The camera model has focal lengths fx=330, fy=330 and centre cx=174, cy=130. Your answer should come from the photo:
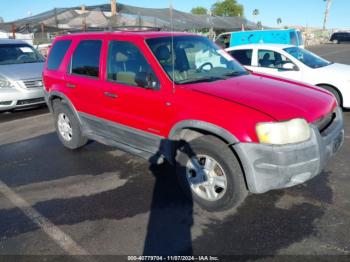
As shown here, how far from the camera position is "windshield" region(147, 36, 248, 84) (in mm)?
3801

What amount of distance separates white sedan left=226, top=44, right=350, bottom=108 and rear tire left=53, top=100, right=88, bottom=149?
153 inches

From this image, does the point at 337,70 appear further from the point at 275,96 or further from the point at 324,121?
the point at 275,96

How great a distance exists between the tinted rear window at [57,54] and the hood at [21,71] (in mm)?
2980

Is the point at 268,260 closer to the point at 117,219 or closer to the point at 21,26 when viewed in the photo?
the point at 117,219

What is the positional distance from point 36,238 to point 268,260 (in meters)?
2.15

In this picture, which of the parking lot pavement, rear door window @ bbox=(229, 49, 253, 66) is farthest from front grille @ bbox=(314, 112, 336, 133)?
rear door window @ bbox=(229, 49, 253, 66)

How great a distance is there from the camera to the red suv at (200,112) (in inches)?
119

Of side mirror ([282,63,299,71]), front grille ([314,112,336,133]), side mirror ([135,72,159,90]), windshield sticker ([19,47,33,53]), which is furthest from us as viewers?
windshield sticker ([19,47,33,53])

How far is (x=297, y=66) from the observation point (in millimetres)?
7359

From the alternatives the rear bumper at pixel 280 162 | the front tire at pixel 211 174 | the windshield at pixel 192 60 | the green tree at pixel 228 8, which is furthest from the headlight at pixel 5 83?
the green tree at pixel 228 8

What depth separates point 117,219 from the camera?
3.45m

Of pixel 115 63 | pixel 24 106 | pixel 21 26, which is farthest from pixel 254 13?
pixel 115 63

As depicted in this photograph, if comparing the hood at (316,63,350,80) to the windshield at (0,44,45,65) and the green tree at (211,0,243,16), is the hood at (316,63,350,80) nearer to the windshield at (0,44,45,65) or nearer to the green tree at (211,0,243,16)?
the windshield at (0,44,45,65)

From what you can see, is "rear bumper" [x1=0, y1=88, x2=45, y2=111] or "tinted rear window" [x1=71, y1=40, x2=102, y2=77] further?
"rear bumper" [x1=0, y1=88, x2=45, y2=111]
